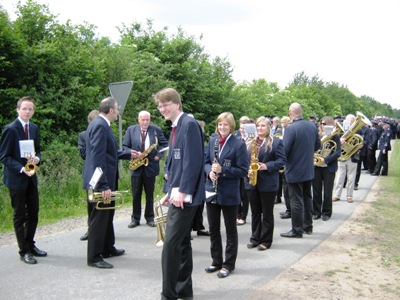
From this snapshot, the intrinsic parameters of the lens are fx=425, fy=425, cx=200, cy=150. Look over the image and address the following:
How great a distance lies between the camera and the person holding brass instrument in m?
9.12

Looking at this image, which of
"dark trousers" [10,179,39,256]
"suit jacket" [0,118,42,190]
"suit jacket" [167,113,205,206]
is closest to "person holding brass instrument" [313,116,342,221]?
"suit jacket" [167,113,205,206]

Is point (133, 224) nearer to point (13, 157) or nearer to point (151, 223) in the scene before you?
point (151, 223)

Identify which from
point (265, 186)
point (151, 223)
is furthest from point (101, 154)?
→ point (151, 223)

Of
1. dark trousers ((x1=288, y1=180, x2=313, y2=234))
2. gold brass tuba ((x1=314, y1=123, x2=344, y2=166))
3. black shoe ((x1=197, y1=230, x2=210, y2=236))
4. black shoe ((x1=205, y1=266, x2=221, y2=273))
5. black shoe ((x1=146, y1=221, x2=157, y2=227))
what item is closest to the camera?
black shoe ((x1=205, y1=266, x2=221, y2=273))

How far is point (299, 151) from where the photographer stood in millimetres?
7648

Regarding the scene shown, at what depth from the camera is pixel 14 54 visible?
12.0 metres

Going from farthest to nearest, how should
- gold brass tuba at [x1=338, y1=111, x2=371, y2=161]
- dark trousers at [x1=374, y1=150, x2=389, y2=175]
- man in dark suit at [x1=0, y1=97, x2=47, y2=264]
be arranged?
dark trousers at [x1=374, y1=150, x2=389, y2=175] < gold brass tuba at [x1=338, y1=111, x2=371, y2=161] < man in dark suit at [x1=0, y1=97, x2=47, y2=264]

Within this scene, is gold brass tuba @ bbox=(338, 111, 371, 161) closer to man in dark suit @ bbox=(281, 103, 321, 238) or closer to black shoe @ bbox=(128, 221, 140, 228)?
man in dark suit @ bbox=(281, 103, 321, 238)

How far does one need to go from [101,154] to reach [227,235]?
78.6 inches

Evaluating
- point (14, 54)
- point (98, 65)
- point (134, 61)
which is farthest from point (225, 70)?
point (14, 54)

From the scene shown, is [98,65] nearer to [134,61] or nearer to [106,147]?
[134,61]

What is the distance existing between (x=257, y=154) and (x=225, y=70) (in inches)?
736

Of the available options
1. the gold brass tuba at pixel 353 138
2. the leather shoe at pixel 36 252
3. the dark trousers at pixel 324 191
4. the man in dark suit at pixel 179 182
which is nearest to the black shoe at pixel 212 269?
the man in dark suit at pixel 179 182

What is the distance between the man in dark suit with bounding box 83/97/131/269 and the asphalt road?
0.29m
